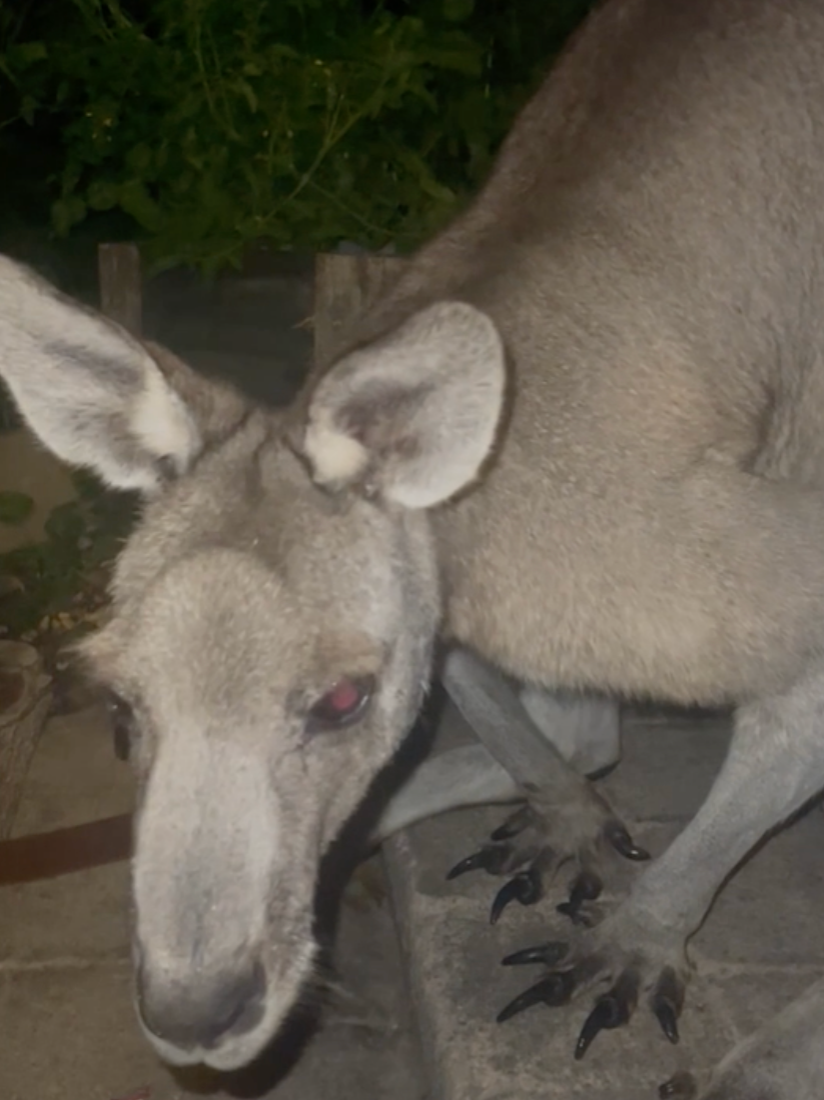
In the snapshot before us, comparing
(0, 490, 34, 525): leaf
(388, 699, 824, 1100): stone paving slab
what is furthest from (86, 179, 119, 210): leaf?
(388, 699, 824, 1100): stone paving slab

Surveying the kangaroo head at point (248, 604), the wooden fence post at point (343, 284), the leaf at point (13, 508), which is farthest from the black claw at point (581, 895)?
the leaf at point (13, 508)

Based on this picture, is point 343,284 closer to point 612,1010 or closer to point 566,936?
point 566,936

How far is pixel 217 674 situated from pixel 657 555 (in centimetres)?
84

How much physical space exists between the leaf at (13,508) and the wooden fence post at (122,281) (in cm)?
59

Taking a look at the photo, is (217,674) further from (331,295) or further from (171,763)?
(331,295)

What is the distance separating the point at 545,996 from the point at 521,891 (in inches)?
13.3

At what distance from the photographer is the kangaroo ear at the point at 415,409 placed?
1.88 meters

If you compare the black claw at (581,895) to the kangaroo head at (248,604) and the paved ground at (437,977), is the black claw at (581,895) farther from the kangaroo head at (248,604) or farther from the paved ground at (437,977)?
the kangaroo head at (248,604)

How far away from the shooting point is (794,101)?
105 inches

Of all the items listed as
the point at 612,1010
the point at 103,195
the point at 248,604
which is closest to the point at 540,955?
the point at 612,1010

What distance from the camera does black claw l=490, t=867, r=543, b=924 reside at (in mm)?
3133

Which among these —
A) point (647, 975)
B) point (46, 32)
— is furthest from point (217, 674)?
point (46, 32)

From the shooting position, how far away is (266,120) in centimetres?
397

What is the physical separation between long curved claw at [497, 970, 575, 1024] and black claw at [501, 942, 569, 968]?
76 mm
